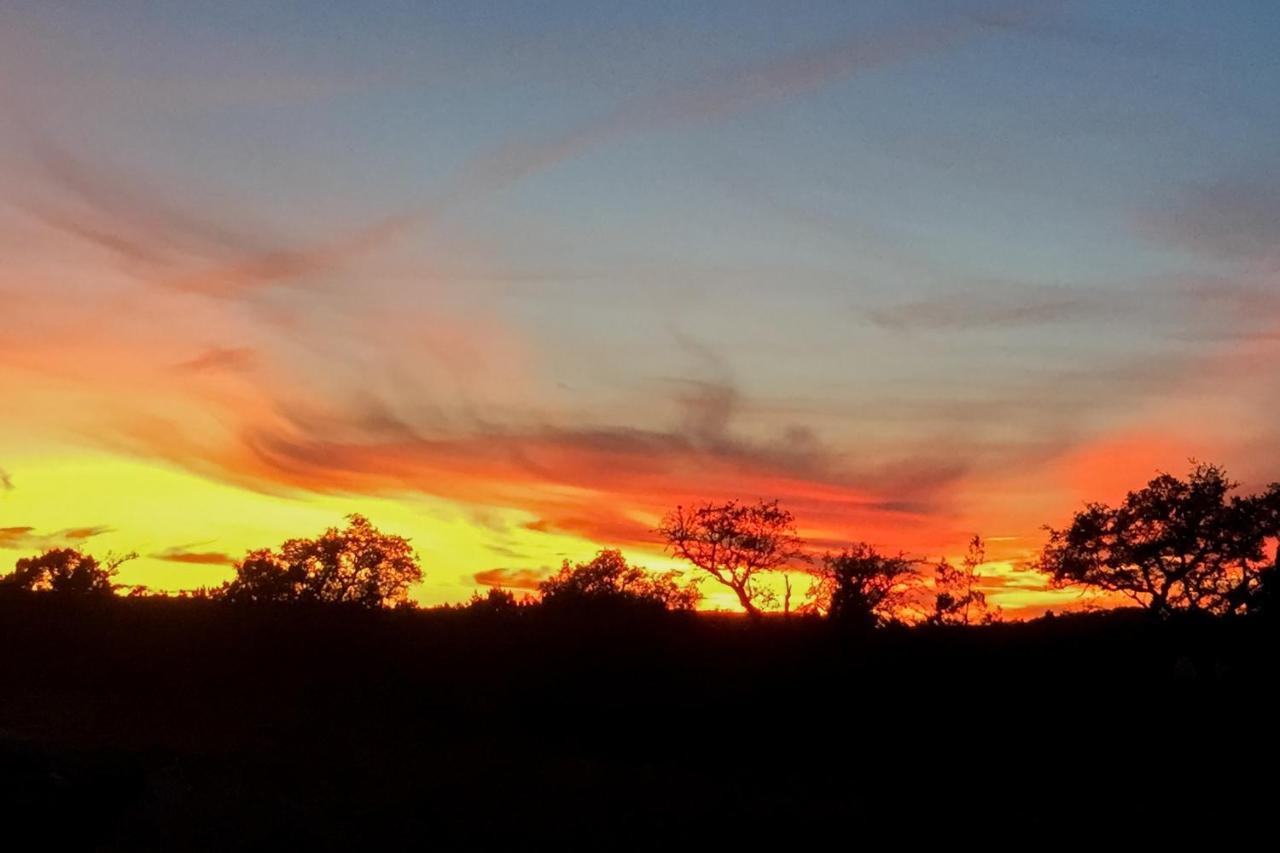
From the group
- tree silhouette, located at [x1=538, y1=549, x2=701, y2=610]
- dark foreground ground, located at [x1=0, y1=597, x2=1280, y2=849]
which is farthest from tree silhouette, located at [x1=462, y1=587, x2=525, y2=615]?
tree silhouette, located at [x1=538, y1=549, x2=701, y2=610]

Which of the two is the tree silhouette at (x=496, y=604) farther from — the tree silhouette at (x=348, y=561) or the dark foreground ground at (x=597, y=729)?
the tree silhouette at (x=348, y=561)

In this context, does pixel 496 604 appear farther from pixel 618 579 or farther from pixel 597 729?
pixel 618 579

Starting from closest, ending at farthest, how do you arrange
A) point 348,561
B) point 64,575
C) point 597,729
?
point 597,729
point 64,575
point 348,561

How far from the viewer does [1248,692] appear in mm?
29875

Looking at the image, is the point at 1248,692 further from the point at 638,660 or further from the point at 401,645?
the point at 401,645

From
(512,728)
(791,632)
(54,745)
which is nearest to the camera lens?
(54,745)

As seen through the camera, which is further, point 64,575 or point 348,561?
point 348,561

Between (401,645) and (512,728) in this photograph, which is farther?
(401,645)

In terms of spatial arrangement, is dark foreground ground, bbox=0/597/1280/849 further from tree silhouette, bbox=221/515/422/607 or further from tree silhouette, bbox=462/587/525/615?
tree silhouette, bbox=221/515/422/607

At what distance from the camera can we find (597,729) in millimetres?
27703

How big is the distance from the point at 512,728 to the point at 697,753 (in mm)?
5227

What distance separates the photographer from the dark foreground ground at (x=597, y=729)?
16.3m

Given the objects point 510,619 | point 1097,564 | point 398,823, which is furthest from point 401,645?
point 1097,564

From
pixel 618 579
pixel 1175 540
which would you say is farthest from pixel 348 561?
pixel 1175 540
